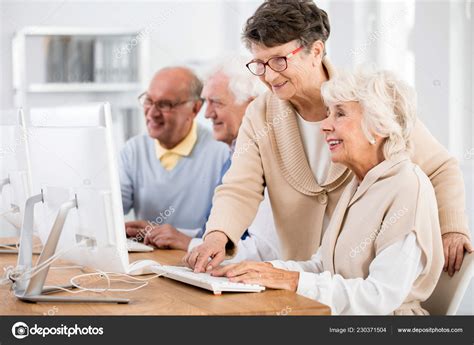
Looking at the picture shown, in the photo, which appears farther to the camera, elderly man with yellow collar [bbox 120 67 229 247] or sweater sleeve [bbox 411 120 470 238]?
elderly man with yellow collar [bbox 120 67 229 247]

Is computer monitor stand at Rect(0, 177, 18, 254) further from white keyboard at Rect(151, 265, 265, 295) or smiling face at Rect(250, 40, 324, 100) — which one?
smiling face at Rect(250, 40, 324, 100)

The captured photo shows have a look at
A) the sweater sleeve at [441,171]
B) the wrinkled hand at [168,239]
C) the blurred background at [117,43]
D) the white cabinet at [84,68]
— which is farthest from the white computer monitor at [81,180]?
the white cabinet at [84,68]

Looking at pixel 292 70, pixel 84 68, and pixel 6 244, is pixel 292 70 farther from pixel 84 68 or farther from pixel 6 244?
pixel 84 68

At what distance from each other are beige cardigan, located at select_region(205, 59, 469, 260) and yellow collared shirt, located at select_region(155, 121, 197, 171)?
0.76 meters

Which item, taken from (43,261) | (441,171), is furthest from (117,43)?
(43,261)

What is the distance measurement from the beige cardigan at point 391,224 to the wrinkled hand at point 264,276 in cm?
16

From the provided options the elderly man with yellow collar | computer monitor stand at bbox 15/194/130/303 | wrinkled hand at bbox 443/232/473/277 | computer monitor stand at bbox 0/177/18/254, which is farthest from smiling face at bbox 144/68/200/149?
wrinkled hand at bbox 443/232/473/277

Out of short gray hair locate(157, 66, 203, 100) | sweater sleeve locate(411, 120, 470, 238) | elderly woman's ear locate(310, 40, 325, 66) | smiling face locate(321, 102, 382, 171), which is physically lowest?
sweater sleeve locate(411, 120, 470, 238)

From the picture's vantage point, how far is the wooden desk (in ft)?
4.77

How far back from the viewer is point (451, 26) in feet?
10.4

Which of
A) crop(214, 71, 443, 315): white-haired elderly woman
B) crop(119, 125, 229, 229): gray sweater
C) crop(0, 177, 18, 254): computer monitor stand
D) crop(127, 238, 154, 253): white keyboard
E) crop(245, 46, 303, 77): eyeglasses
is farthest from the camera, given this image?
crop(119, 125, 229, 229): gray sweater

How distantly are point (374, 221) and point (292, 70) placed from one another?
1.79ft

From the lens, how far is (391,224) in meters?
1.60

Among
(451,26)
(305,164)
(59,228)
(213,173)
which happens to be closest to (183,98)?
(213,173)
